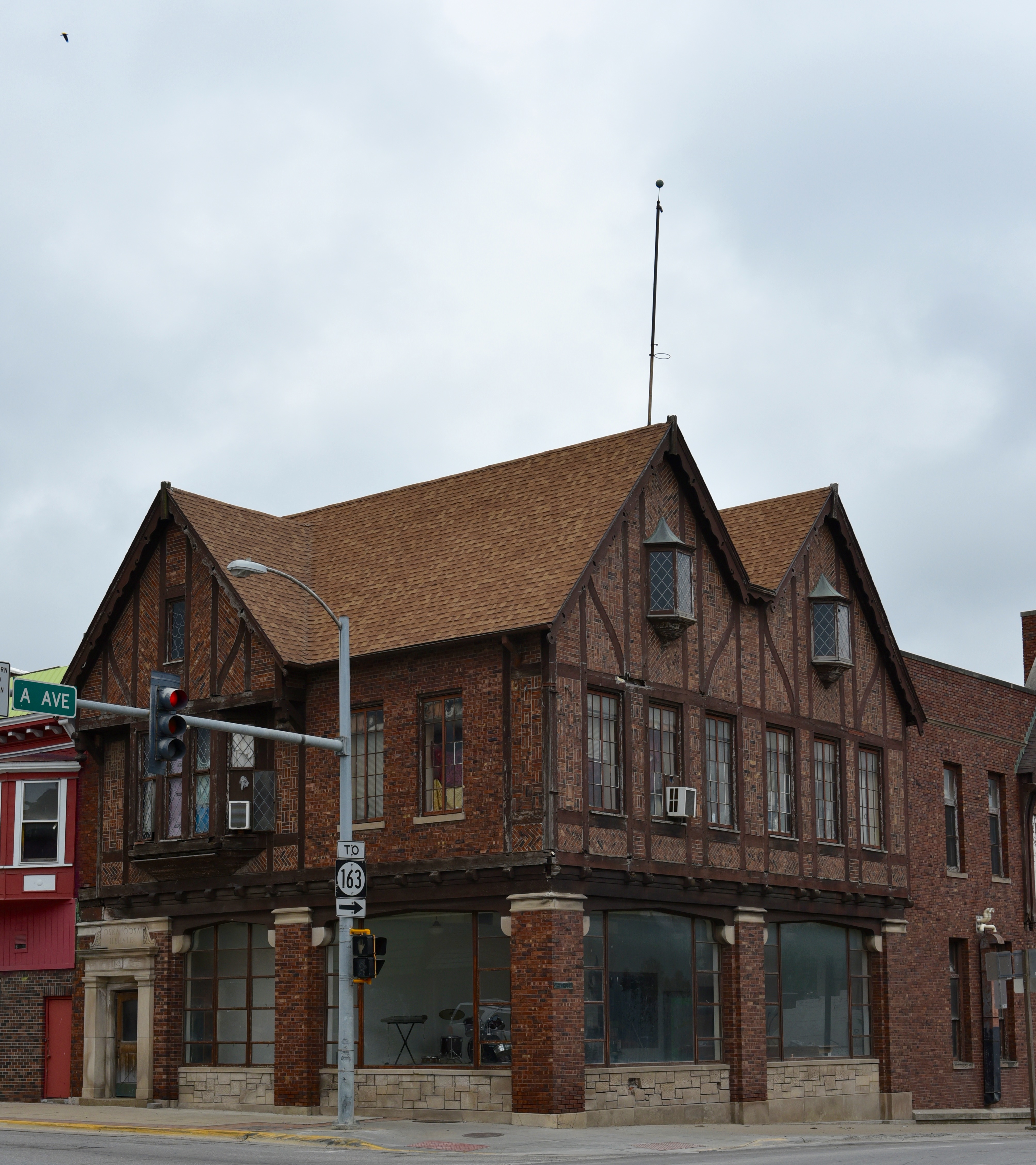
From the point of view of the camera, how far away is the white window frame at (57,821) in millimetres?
33812

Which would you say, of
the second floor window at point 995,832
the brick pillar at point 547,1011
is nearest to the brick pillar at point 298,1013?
the brick pillar at point 547,1011

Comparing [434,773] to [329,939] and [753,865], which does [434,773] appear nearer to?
[329,939]

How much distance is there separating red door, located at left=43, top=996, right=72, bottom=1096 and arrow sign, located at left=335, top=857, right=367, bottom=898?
1176 cm

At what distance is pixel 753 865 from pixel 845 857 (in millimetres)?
3312

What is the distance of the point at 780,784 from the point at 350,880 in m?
10.5

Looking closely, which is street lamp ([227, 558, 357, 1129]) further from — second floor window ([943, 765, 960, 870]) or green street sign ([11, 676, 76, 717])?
second floor window ([943, 765, 960, 870])

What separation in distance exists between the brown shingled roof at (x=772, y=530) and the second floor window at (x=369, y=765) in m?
8.42

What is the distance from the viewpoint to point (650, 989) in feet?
92.4

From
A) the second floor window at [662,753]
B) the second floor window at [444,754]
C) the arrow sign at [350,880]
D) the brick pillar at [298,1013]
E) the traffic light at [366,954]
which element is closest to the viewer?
the traffic light at [366,954]

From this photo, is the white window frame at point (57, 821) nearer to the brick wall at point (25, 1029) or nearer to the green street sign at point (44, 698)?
the brick wall at point (25, 1029)

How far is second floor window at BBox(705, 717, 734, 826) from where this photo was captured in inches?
1171

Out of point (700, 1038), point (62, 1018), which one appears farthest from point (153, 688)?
point (62, 1018)

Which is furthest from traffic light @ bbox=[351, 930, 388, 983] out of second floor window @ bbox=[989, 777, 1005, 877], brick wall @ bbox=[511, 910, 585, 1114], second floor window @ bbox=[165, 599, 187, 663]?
second floor window @ bbox=[989, 777, 1005, 877]

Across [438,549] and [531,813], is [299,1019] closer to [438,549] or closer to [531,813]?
[531,813]
